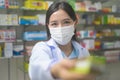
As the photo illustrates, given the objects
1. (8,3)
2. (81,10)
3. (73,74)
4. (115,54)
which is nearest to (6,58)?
(8,3)

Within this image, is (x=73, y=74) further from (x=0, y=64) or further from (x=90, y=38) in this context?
(x=90, y=38)

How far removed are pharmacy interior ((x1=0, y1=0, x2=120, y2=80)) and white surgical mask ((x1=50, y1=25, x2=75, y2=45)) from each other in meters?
1.47

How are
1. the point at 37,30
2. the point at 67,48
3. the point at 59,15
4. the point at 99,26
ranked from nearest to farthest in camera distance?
the point at 59,15
the point at 67,48
the point at 37,30
the point at 99,26

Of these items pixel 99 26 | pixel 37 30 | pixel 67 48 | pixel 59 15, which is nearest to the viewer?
pixel 59 15

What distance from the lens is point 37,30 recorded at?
10.3 ft

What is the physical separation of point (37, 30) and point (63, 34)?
2.10m

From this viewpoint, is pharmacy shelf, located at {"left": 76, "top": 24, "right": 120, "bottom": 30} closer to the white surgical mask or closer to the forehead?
the white surgical mask

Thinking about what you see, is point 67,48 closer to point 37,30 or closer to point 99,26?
point 37,30

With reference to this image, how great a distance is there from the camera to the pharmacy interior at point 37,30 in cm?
284

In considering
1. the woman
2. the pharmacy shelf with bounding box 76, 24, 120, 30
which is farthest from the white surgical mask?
the pharmacy shelf with bounding box 76, 24, 120, 30

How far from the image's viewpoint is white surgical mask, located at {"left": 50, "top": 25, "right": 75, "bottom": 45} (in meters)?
1.02

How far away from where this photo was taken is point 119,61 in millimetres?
3850

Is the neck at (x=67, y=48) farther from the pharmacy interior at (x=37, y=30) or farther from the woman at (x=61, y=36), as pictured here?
the pharmacy interior at (x=37, y=30)

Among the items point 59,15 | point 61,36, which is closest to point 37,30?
point 61,36
